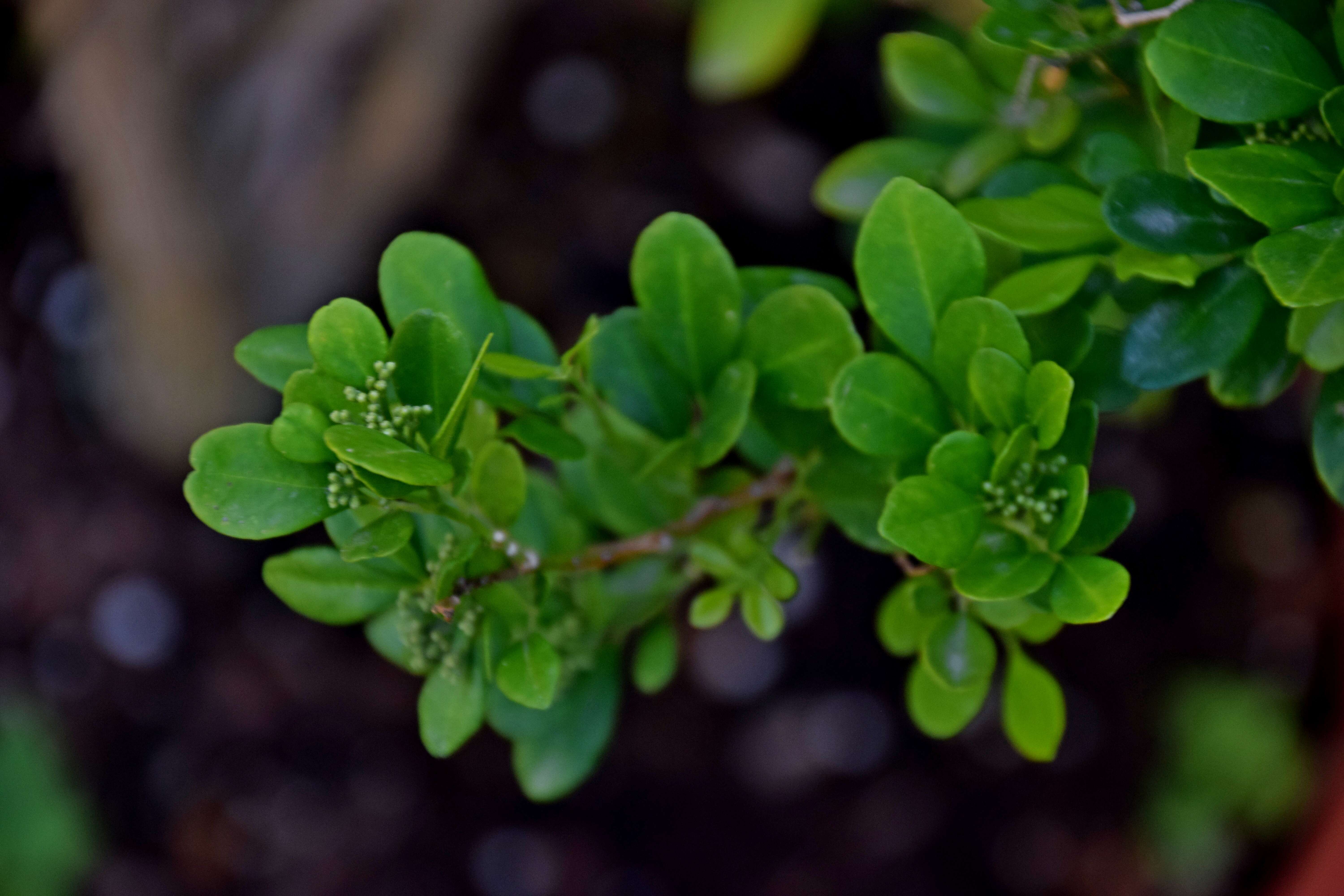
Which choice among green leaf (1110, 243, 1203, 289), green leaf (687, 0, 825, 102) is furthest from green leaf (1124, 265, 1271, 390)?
green leaf (687, 0, 825, 102)

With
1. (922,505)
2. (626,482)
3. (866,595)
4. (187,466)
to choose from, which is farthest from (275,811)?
(922,505)

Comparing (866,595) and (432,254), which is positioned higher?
(432,254)

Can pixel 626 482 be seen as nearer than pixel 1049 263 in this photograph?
No

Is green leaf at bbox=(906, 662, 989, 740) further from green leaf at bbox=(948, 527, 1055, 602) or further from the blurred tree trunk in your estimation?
the blurred tree trunk

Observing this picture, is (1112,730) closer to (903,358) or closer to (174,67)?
(903,358)

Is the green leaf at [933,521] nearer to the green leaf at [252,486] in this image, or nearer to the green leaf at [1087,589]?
the green leaf at [1087,589]

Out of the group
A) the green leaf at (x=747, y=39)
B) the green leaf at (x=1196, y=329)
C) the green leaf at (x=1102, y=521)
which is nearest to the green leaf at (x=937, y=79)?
the green leaf at (x=1196, y=329)
